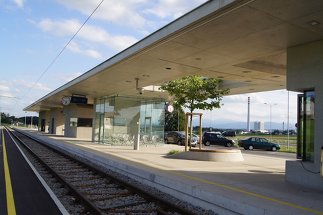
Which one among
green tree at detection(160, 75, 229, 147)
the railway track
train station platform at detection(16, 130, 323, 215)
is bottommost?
the railway track

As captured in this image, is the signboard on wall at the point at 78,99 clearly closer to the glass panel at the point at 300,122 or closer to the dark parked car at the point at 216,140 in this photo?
the dark parked car at the point at 216,140

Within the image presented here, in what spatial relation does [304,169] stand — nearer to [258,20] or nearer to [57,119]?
[258,20]

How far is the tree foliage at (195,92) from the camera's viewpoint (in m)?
19.8

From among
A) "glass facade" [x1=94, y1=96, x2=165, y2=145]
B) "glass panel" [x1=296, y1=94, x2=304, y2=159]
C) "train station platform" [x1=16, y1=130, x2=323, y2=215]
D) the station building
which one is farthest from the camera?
"glass facade" [x1=94, y1=96, x2=165, y2=145]

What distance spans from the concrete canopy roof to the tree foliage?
2.51ft

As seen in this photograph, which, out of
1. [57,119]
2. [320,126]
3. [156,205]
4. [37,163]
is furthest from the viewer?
[57,119]

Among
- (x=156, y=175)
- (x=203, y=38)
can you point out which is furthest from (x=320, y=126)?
(x=156, y=175)

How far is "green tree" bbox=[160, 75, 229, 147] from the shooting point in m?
19.8

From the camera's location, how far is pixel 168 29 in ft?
37.8

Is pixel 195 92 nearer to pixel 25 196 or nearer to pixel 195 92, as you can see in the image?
pixel 195 92

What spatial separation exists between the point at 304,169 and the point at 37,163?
37.1 feet

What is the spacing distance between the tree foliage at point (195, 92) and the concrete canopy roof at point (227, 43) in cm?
77

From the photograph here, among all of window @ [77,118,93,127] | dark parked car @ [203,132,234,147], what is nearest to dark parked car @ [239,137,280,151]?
dark parked car @ [203,132,234,147]

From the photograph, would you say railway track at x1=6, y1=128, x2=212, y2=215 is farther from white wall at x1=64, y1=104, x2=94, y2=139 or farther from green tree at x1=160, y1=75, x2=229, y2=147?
white wall at x1=64, y1=104, x2=94, y2=139
